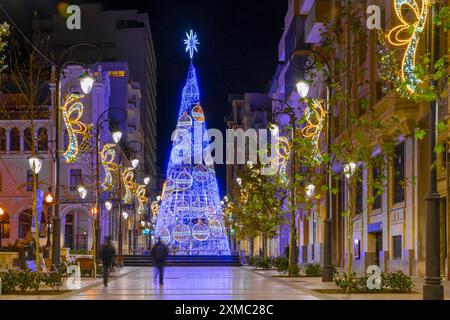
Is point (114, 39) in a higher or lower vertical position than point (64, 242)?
higher

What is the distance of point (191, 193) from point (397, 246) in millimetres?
36224

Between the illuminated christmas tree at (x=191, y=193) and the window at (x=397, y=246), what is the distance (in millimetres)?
34339

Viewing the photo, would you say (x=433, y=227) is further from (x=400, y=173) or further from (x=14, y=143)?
(x=14, y=143)

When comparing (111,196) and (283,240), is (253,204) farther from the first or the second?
(283,240)

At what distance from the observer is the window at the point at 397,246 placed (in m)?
40.9

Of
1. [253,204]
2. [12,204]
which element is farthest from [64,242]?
[253,204]

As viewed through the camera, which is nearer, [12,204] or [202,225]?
[202,225]

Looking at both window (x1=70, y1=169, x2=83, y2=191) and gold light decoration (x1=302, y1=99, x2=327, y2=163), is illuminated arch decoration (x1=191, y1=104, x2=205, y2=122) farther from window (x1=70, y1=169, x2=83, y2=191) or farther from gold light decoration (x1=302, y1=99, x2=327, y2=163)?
gold light decoration (x1=302, y1=99, x2=327, y2=163)

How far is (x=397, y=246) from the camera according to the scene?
41406 millimetres

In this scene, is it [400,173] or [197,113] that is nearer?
[400,173]

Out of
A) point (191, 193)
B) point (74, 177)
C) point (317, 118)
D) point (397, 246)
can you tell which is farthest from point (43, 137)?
point (74, 177)

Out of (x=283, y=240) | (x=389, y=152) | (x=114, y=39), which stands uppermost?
(x=114, y=39)
